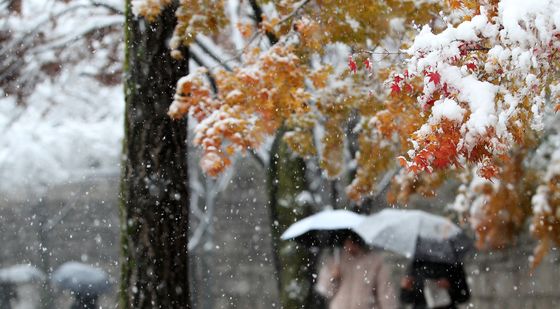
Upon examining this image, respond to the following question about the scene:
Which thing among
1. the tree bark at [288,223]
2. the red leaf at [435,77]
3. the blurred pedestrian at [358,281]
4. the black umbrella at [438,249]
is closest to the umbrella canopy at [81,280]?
the tree bark at [288,223]

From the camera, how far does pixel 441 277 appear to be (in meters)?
7.79

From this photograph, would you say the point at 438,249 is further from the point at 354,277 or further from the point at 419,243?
the point at 354,277

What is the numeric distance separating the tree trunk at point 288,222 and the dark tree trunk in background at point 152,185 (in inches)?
92.9

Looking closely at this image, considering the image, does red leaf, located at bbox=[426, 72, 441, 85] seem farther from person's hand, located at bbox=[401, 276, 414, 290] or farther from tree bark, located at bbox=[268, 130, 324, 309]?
tree bark, located at bbox=[268, 130, 324, 309]

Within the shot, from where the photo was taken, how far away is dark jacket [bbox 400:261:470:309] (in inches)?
288

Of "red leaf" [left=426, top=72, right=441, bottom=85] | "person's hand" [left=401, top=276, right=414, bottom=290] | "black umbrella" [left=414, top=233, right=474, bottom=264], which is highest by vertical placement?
"red leaf" [left=426, top=72, right=441, bottom=85]

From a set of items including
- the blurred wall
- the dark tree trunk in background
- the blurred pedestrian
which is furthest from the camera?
the blurred wall

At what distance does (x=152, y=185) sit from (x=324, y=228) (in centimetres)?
206

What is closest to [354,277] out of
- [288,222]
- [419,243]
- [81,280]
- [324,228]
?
[324,228]

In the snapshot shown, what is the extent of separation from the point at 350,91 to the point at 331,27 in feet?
3.00

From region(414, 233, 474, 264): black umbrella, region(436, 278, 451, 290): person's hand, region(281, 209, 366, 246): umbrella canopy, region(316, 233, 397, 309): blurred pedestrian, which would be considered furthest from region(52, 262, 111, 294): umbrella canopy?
region(436, 278, 451, 290): person's hand

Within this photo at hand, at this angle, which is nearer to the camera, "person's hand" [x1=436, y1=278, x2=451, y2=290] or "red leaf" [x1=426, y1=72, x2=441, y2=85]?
"red leaf" [x1=426, y1=72, x2=441, y2=85]

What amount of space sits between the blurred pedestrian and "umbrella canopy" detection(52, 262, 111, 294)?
5114 mm

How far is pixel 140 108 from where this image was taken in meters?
6.37
